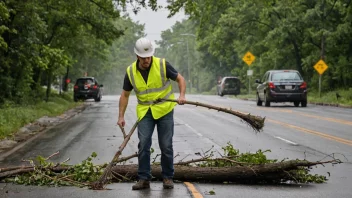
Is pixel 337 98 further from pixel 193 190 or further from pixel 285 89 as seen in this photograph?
pixel 193 190

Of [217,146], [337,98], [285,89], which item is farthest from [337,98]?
[217,146]

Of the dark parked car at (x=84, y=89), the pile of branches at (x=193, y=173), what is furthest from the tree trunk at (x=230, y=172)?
the dark parked car at (x=84, y=89)

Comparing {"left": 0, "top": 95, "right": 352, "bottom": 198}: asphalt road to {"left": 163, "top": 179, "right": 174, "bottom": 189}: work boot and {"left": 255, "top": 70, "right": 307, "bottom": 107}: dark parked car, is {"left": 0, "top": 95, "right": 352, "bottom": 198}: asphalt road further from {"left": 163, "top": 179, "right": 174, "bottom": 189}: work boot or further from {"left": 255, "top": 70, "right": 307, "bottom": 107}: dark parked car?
{"left": 255, "top": 70, "right": 307, "bottom": 107}: dark parked car

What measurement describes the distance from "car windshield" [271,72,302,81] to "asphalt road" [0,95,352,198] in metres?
8.00

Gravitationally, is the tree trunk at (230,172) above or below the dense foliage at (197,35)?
below

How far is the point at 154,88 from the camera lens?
8336 millimetres

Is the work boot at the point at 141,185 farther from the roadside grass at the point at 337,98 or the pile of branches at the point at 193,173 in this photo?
the roadside grass at the point at 337,98

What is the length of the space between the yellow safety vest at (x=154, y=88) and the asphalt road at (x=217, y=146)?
3.37 feet

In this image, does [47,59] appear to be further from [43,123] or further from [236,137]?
[236,137]

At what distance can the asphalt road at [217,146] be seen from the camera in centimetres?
838

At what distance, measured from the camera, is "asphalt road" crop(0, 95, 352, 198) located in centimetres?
838

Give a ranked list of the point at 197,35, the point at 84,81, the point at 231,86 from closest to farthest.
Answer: the point at 197,35 → the point at 84,81 → the point at 231,86

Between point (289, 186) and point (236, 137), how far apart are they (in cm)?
769

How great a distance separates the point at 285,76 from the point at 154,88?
986 inches
